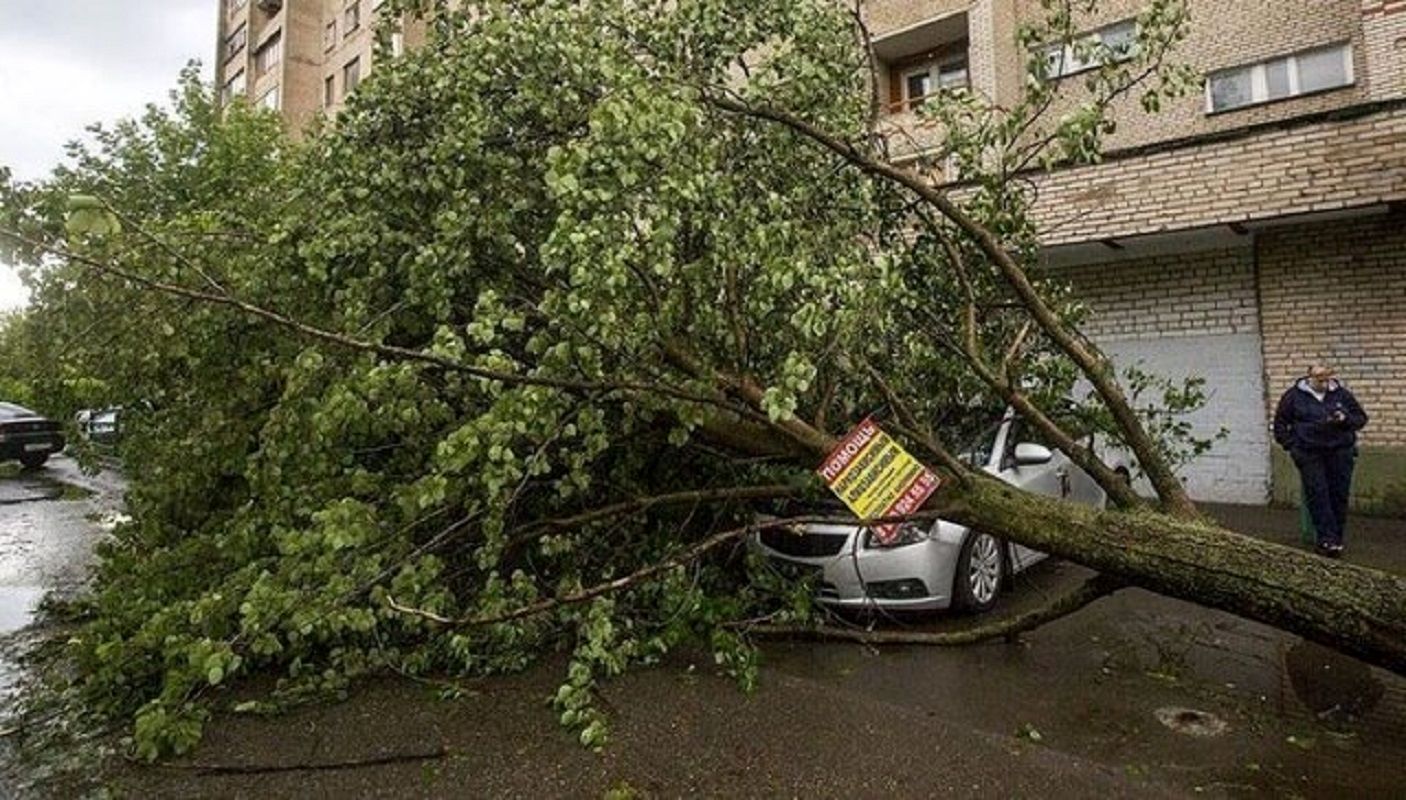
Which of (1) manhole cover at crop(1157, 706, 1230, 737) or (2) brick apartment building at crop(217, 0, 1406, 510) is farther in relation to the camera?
(2) brick apartment building at crop(217, 0, 1406, 510)

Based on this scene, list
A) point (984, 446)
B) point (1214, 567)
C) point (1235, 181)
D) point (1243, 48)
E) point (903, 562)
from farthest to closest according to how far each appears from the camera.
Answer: point (1243, 48) < point (1235, 181) < point (984, 446) < point (903, 562) < point (1214, 567)

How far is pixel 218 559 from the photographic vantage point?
493 cm

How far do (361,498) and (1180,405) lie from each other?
5689 mm

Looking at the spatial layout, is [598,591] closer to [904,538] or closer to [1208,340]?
[904,538]

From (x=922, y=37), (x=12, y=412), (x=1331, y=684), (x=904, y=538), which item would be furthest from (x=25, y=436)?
(x=1331, y=684)

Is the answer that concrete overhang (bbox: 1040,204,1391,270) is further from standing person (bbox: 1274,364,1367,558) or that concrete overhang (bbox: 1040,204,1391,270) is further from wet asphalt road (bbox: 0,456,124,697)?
wet asphalt road (bbox: 0,456,124,697)

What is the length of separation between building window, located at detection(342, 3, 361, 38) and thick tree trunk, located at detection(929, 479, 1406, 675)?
3202 cm

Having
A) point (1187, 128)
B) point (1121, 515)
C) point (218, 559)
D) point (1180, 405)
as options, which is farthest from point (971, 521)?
point (1187, 128)

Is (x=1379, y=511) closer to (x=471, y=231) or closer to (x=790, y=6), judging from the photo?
(x=790, y=6)

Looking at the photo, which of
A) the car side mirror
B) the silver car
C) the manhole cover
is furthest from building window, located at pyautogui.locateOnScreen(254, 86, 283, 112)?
the manhole cover

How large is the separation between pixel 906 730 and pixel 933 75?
14.3 meters

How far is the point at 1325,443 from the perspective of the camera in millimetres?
6777

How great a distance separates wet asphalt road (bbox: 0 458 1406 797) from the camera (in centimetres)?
344

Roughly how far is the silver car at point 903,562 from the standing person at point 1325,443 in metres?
2.77
